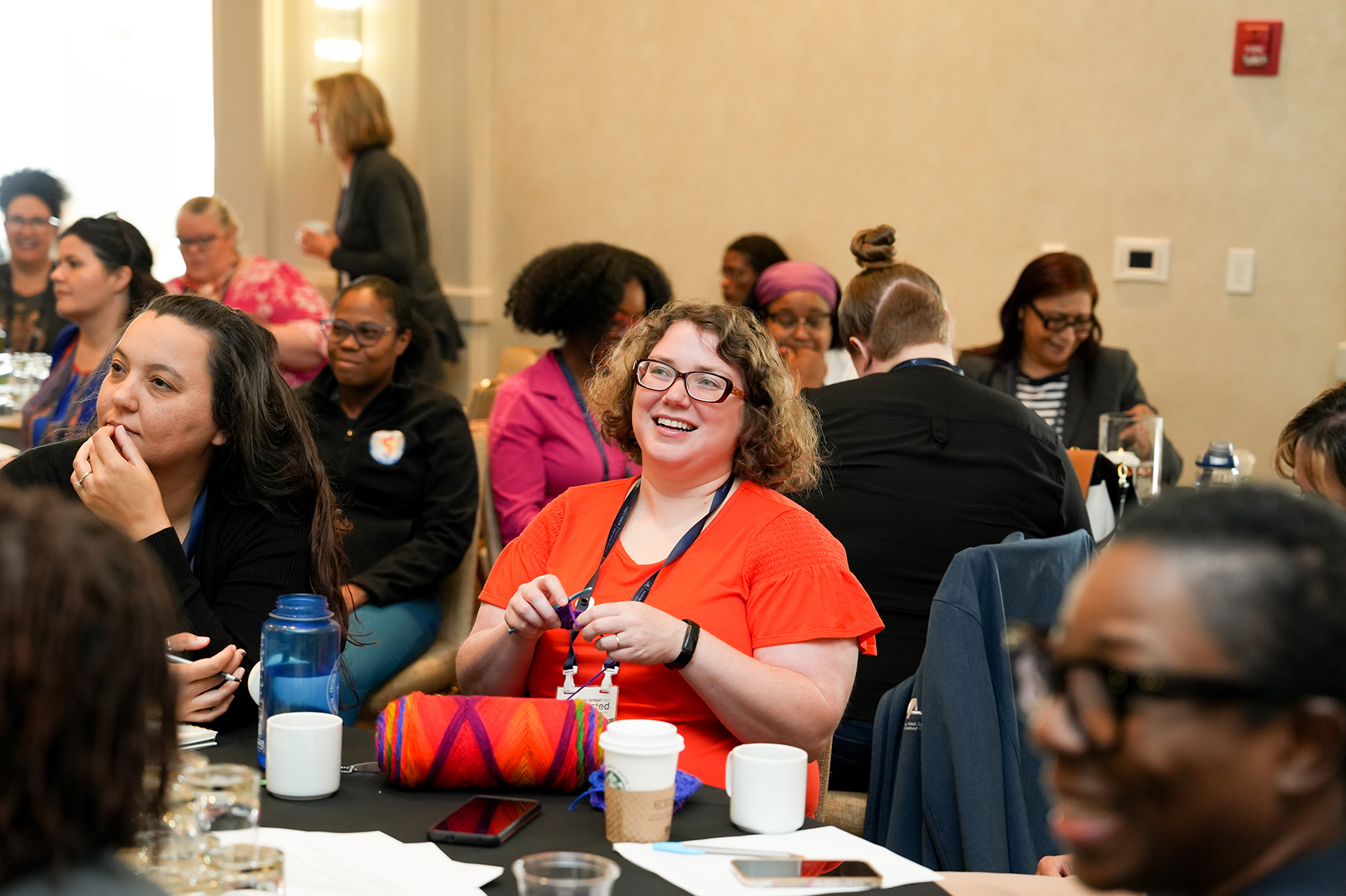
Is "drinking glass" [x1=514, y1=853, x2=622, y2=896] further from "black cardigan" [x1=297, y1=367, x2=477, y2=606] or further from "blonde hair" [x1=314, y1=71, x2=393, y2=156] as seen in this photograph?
"blonde hair" [x1=314, y1=71, x2=393, y2=156]

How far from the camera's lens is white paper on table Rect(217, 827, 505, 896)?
1.22m

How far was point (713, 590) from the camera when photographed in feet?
6.45

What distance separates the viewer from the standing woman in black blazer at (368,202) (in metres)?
5.30

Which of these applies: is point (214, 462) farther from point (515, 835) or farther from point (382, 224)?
point (382, 224)

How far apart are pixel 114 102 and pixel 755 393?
4.50 metres

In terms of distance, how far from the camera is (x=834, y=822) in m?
2.38

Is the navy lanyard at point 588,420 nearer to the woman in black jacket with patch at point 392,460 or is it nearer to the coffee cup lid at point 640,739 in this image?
the woman in black jacket with patch at point 392,460

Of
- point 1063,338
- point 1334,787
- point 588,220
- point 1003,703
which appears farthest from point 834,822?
point 588,220

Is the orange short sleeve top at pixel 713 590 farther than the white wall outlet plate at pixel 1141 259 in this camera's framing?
No

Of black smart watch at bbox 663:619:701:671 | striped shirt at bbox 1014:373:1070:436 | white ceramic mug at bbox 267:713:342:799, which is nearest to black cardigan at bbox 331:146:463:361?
striped shirt at bbox 1014:373:1070:436

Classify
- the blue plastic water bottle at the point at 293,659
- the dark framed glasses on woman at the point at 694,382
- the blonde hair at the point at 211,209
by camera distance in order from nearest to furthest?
the blue plastic water bottle at the point at 293,659
the dark framed glasses on woman at the point at 694,382
the blonde hair at the point at 211,209

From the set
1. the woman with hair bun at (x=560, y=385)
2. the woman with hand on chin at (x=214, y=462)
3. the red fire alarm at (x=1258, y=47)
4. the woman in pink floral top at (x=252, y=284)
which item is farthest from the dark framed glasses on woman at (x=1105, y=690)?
the red fire alarm at (x=1258, y=47)

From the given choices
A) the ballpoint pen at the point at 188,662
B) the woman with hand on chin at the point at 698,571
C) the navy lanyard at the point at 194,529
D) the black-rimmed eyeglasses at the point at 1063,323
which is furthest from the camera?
the black-rimmed eyeglasses at the point at 1063,323

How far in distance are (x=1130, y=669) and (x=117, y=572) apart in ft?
2.08
